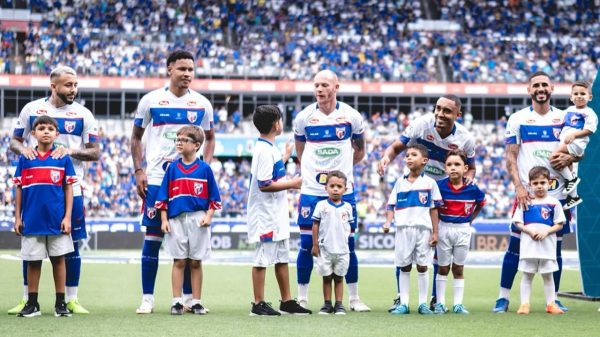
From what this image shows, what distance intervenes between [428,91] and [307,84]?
5.67 metres

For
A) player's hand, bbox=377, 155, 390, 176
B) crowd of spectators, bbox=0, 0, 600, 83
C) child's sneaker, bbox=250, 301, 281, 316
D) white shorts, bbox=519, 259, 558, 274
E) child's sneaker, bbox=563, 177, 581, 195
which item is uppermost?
crowd of spectators, bbox=0, 0, 600, 83

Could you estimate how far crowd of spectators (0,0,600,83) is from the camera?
43.8 m

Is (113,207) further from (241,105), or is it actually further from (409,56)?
(409,56)

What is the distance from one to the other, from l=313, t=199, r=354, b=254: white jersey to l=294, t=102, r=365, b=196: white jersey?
325 millimetres

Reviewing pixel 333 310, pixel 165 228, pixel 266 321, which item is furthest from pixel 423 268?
pixel 165 228

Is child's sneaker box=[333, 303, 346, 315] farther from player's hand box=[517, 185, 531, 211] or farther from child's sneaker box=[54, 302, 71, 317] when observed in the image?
child's sneaker box=[54, 302, 71, 317]

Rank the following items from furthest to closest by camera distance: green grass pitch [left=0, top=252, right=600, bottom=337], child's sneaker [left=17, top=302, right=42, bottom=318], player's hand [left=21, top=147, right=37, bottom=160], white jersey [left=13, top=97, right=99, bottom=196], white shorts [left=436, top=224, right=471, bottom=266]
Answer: white shorts [left=436, top=224, right=471, bottom=266]
white jersey [left=13, top=97, right=99, bottom=196]
player's hand [left=21, top=147, right=37, bottom=160]
child's sneaker [left=17, top=302, right=42, bottom=318]
green grass pitch [left=0, top=252, right=600, bottom=337]

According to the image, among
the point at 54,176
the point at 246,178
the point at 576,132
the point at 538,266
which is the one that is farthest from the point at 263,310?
the point at 246,178

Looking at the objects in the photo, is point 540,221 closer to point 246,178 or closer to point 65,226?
point 65,226

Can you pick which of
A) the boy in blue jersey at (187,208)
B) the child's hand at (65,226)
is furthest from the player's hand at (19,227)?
the boy in blue jersey at (187,208)

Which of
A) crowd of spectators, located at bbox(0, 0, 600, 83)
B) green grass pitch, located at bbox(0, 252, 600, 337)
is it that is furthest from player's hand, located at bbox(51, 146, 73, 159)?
crowd of spectators, located at bbox(0, 0, 600, 83)

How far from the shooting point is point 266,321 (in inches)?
357

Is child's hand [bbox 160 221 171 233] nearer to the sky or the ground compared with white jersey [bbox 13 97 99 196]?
nearer to the ground

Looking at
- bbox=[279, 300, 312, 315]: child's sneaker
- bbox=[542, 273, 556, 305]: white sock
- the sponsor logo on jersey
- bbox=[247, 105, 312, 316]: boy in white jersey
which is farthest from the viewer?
the sponsor logo on jersey
